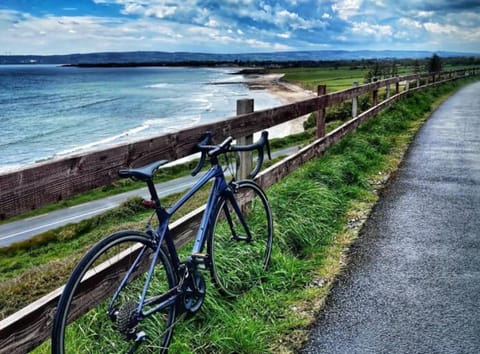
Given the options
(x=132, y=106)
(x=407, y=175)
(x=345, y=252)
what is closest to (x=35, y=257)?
(x=407, y=175)

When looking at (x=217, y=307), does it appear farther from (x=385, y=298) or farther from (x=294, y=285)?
(x=385, y=298)

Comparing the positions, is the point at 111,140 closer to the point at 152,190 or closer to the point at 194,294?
the point at 194,294

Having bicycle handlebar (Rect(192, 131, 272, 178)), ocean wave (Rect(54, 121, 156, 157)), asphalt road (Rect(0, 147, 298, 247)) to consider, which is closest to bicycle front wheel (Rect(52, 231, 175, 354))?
bicycle handlebar (Rect(192, 131, 272, 178))

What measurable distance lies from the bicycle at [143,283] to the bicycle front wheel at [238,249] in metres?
0.01

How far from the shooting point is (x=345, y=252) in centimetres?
496

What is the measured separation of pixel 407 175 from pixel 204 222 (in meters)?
5.85

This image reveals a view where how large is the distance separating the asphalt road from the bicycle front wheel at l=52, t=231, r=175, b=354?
40.1 meters

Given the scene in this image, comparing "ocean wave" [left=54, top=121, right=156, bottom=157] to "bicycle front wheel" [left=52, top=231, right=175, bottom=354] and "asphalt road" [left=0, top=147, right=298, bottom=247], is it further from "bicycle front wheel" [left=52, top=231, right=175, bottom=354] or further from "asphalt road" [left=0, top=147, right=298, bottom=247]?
"bicycle front wheel" [left=52, top=231, right=175, bottom=354]

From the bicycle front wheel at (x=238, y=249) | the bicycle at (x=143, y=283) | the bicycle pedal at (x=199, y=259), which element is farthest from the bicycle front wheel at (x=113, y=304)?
the bicycle front wheel at (x=238, y=249)

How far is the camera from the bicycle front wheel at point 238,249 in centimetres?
385

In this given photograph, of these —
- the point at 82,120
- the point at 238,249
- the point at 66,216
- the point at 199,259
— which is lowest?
the point at 66,216

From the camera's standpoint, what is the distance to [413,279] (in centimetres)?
430

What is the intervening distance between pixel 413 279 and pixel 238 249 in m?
1.50

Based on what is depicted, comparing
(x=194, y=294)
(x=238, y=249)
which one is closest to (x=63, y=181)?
(x=194, y=294)
